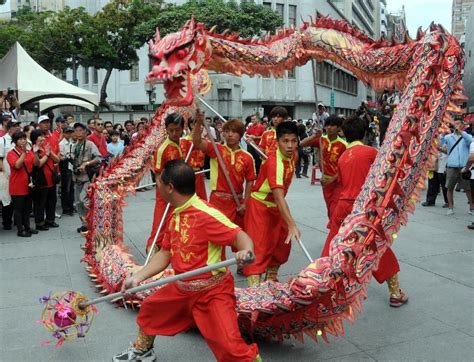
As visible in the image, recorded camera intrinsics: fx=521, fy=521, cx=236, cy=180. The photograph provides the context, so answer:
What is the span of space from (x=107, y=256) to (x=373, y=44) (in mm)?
3223

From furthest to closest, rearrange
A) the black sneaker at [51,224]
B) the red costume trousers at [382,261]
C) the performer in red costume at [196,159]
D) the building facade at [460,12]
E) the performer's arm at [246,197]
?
the building facade at [460,12], the black sneaker at [51,224], the performer in red costume at [196,159], the performer's arm at [246,197], the red costume trousers at [382,261]


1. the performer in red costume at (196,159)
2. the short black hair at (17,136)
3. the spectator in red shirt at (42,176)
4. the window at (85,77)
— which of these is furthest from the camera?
the window at (85,77)

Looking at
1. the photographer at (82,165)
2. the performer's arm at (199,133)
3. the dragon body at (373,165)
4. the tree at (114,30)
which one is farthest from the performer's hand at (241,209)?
the tree at (114,30)

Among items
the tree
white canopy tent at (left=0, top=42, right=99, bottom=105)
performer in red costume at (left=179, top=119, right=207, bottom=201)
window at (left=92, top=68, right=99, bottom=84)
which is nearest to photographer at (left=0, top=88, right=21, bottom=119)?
white canopy tent at (left=0, top=42, right=99, bottom=105)

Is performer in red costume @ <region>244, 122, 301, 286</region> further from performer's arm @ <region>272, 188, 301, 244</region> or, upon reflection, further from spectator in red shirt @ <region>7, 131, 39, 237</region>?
spectator in red shirt @ <region>7, 131, 39, 237</region>

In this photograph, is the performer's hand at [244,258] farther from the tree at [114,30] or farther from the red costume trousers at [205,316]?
the tree at [114,30]

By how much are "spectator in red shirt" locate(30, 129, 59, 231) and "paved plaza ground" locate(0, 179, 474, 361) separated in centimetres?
39

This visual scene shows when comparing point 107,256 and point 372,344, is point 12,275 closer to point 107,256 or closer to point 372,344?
point 107,256

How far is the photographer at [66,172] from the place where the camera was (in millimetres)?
8789

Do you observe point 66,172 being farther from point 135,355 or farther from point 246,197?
point 135,355

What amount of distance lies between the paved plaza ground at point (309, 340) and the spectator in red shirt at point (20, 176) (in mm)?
291

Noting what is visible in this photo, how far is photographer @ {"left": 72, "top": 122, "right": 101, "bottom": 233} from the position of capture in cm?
735

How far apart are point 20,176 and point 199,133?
12.3 ft

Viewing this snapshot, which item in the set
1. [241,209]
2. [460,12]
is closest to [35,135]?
[241,209]
